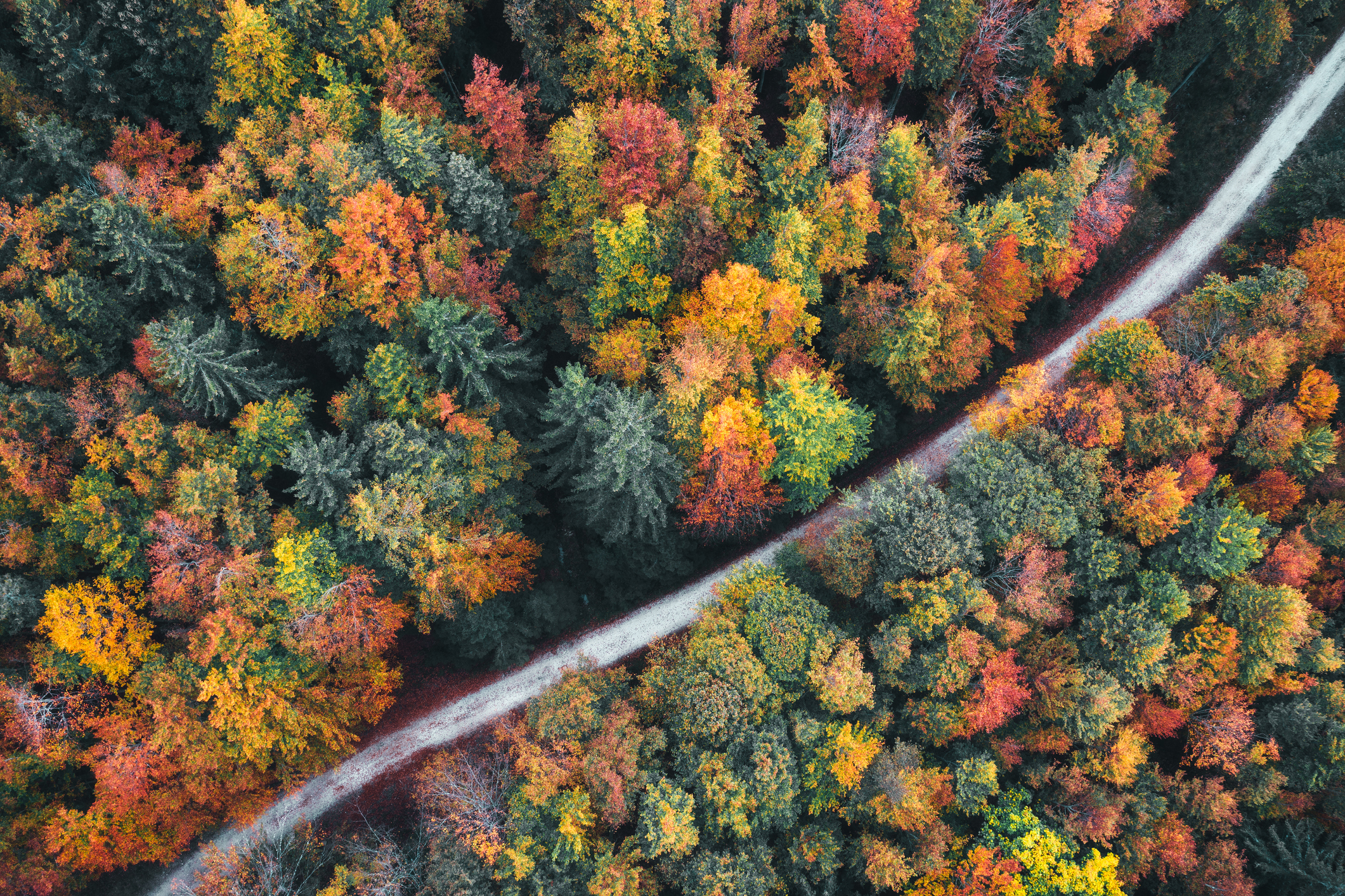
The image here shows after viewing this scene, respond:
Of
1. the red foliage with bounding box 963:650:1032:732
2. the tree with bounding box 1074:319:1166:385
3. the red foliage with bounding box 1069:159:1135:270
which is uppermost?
the red foliage with bounding box 1069:159:1135:270

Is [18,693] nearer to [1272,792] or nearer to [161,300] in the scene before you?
[161,300]

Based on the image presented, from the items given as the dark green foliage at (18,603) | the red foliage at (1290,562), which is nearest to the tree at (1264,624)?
the red foliage at (1290,562)

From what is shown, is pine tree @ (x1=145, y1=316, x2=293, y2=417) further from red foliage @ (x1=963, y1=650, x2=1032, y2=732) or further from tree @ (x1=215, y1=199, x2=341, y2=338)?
red foliage @ (x1=963, y1=650, x2=1032, y2=732)

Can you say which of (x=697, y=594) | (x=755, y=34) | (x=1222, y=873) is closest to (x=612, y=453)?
(x=697, y=594)

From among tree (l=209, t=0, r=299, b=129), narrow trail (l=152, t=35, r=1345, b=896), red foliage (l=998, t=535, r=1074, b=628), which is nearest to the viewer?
red foliage (l=998, t=535, r=1074, b=628)

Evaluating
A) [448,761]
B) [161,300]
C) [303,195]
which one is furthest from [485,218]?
[448,761]

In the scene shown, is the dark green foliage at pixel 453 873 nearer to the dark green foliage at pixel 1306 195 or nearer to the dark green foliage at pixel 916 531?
the dark green foliage at pixel 916 531

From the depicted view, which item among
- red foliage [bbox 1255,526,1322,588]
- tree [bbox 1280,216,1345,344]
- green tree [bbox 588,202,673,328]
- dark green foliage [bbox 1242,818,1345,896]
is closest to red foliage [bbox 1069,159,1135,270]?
tree [bbox 1280,216,1345,344]
